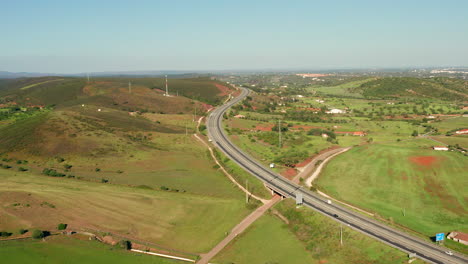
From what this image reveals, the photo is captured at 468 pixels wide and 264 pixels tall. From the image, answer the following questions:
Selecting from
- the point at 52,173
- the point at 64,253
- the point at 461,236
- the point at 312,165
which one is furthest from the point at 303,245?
the point at 52,173

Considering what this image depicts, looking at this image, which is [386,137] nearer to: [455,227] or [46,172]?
[455,227]

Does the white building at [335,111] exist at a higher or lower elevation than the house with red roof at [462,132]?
higher

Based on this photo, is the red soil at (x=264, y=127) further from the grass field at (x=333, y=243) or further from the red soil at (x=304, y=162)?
the grass field at (x=333, y=243)

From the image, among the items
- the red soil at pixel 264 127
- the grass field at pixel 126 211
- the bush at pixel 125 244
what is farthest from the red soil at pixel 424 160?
the bush at pixel 125 244

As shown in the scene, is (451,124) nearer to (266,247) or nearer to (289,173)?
(289,173)

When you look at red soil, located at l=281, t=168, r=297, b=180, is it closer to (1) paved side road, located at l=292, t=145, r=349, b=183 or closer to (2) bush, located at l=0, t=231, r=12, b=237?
(1) paved side road, located at l=292, t=145, r=349, b=183

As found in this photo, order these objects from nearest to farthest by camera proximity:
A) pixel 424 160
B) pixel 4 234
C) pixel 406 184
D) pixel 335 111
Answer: pixel 4 234 < pixel 406 184 < pixel 424 160 < pixel 335 111
